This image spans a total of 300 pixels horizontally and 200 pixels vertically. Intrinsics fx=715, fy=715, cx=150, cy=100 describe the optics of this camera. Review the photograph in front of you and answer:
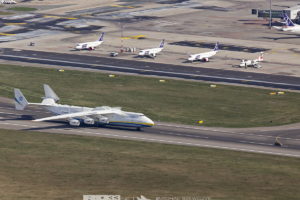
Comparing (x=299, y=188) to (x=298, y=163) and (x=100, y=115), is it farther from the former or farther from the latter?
(x=100, y=115)

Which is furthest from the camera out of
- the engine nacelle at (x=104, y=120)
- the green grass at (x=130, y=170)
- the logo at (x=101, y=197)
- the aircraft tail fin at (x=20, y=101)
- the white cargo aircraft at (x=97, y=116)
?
the aircraft tail fin at (x=20, y=101)

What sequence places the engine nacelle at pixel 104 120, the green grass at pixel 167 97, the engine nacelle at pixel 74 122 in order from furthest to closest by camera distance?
the green grass at pixel 167 97 → the engine nacelle at pixel 74 122 → the engine nacelle at pixel 104 120

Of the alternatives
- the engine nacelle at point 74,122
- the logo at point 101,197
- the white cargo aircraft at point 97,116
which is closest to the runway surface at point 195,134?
the engine nacelle at point 74,122

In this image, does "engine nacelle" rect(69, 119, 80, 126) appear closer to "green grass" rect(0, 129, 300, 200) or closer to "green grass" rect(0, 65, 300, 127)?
"green grass" rect(0, 129, 300, 200)

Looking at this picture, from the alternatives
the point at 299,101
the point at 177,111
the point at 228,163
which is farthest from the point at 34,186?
the point at 299,101

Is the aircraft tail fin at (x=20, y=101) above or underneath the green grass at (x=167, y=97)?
above

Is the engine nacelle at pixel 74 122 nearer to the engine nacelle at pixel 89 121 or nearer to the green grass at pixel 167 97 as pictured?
the engine nacelle at pixel 89 121
